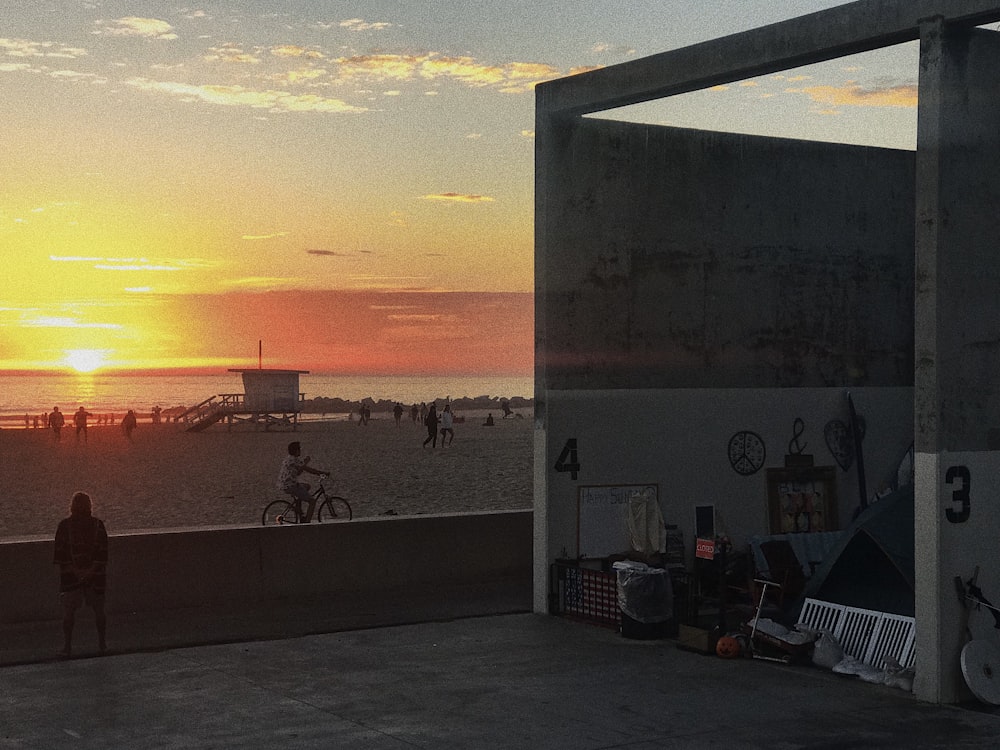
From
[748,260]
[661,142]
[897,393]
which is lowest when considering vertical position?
[897,393]

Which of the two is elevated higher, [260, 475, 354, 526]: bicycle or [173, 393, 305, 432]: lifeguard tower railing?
[173, 393, 305, 432]: lifeguard tower railing

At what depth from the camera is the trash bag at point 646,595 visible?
48.7 ft

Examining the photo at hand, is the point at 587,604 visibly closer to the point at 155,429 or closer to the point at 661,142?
the point at 661,142

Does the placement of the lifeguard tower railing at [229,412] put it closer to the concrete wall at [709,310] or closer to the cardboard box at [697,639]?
the concrete wall at [709,310]

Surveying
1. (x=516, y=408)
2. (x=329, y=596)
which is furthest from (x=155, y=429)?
(x=516, y=408)

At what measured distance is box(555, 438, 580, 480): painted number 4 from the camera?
16.8 metres

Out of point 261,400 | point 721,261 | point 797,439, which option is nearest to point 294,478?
point 721,261

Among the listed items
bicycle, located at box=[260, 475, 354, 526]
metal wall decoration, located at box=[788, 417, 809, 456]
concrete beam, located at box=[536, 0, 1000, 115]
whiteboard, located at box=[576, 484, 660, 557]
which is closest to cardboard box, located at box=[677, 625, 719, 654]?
whiteboard, located at box=[576, 484, 660, 557]

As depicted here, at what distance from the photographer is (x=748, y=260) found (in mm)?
18516

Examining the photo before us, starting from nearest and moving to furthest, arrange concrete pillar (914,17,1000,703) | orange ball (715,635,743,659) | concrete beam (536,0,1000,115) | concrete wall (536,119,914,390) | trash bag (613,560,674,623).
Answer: concrete pillar (914,17,1000,703) < concrete beam (536,0,1000,115) < orange ball (715,635,743,659) < trash bag (613,560,674,623) < concrete wall (536,119,914,390)

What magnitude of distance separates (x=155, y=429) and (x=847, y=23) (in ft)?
234

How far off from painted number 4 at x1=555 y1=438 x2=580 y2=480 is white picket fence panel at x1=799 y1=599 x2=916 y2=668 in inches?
131

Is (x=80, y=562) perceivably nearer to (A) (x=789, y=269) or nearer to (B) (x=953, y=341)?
(B) (x=953, y=341)

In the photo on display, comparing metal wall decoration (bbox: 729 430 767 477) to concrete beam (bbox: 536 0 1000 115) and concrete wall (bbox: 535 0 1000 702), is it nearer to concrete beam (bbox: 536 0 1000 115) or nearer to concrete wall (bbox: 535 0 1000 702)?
concrete wall (bbox: 535 0 1000 702)
